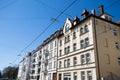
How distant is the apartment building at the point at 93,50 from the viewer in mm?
21703

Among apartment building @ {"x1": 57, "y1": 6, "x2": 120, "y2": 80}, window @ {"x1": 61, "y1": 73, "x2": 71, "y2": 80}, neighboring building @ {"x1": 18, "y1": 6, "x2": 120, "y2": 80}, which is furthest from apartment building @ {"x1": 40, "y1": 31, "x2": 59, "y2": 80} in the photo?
apartment building @ {"x1": 57, "y1": 6, "x2": 120, "y2": 80}

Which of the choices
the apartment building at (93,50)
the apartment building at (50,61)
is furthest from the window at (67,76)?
the apartment building at (50,61)

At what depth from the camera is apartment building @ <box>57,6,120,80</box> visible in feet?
71.2

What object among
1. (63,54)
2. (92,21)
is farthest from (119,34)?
(63,54)

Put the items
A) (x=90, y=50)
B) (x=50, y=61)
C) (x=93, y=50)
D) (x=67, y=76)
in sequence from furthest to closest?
(x=50, y=61), (x=67, y=76), (x=90, y=50), (x=93, y=50)

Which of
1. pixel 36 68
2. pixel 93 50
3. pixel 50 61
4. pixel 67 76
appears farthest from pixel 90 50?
pixel 36 68

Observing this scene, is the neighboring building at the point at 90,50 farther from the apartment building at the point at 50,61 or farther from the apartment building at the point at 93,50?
the apartment building at the point at 50,61

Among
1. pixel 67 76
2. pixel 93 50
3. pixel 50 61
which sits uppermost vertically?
pixel 93 50

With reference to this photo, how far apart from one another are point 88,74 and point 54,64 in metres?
14.0

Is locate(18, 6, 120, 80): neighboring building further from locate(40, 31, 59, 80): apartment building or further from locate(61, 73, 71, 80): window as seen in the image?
locate(40, 31, 59, 80): apartment building

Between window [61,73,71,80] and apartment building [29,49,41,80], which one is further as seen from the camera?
apartment building [29,49,41,80]

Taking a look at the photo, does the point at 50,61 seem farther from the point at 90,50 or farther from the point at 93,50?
the point at 93,50

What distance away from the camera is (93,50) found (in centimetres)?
2197

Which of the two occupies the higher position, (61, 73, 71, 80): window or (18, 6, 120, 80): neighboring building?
(18, 6, 120, 80): neighboring building
